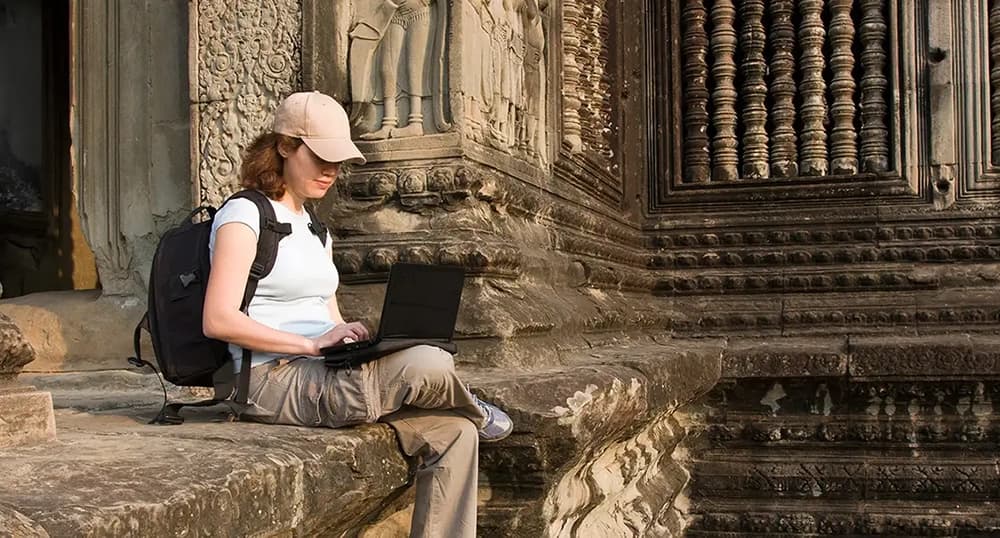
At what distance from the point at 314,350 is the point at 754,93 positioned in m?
4.50

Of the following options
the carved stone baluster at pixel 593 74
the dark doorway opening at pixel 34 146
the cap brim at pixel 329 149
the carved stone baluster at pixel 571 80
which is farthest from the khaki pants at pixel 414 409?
the dark doorway opening at pixel 34 146

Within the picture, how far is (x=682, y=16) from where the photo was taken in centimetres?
688

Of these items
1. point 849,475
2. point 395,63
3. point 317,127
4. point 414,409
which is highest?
point 395,63

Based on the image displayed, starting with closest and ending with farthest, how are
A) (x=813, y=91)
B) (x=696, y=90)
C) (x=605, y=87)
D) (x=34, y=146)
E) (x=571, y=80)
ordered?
(x=571, y=80), (x=605, y=87), (x=813, y=91), (x=696, y=90), (x=34, y=146)

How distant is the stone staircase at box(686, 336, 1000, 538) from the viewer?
562 cm

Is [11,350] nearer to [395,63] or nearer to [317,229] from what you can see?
[317,229]

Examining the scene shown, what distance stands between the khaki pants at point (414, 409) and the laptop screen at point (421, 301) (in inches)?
2.8

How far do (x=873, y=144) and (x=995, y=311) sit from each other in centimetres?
113

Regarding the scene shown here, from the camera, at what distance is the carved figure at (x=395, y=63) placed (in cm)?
413

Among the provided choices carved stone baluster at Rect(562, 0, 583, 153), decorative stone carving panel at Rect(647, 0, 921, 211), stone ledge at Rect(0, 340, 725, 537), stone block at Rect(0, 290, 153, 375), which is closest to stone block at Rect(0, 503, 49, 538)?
stone ledge at Rect(0, 340, 725, 537)

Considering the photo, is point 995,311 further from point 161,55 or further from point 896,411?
point 161,55

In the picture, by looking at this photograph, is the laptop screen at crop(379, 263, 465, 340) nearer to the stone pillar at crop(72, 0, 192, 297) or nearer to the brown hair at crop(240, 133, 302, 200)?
the brown hair at crop(240, 133, 302, 200)

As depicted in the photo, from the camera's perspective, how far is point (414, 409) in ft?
9.45

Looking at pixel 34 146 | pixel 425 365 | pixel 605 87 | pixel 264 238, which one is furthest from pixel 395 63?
pixel 34 146
